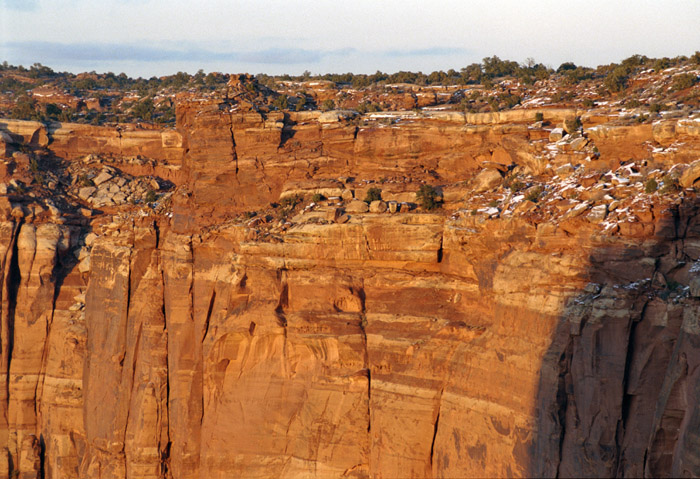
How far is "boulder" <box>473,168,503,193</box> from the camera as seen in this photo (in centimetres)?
2928

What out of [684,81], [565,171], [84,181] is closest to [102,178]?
[84,181]

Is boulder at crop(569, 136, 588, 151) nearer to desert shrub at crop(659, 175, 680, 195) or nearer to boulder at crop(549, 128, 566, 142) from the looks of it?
boulder at crop(549, 128, 566, 142)

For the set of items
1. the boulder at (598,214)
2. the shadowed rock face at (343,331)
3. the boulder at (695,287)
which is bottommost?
the shadowed rock face at (343,331)

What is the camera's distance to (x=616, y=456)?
73.7 feet

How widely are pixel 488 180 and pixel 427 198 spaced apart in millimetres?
2026

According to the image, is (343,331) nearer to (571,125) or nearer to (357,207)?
(357,207)

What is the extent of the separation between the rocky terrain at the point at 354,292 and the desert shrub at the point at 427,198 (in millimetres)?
124

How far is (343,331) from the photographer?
28.2 metres

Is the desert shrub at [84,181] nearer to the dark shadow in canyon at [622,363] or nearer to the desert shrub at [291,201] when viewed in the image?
the desert shrub at [291,201]

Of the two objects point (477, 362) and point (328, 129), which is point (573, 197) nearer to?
point (477, 362)

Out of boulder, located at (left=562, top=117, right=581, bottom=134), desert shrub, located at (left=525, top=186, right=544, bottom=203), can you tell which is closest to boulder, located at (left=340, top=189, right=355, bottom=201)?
desert shrub, located at (left=525, top=186, right=544, bottom=203)

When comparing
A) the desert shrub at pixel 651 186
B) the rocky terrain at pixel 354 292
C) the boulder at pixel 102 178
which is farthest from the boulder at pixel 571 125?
the boulder at pixel 102 178

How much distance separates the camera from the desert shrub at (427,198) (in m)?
29.3

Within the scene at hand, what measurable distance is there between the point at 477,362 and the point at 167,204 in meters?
15.3
